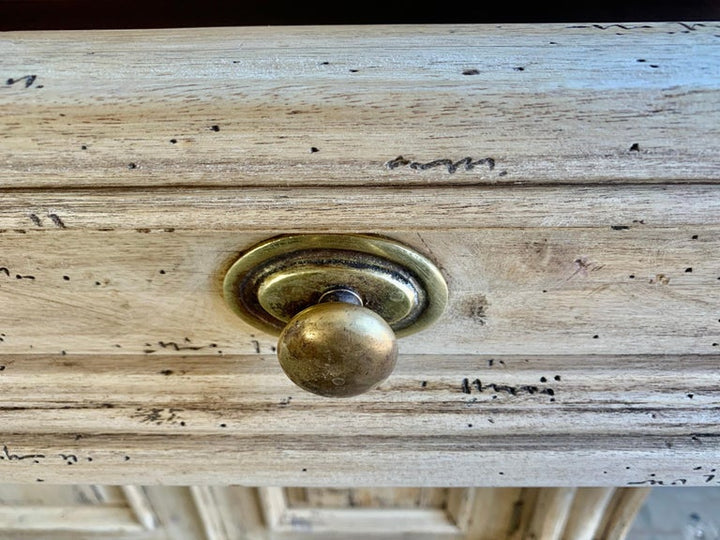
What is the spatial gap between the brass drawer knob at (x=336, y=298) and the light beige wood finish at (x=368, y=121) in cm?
3

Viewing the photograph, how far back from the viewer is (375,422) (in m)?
0.28

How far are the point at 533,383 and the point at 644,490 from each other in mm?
194

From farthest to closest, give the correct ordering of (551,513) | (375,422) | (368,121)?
(551,513) < (375,422) < (368,121)

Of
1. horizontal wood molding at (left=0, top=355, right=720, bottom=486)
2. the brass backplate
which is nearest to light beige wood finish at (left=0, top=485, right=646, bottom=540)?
horizontal wood molding at (left=0, top=355, right=720, bottom=486)

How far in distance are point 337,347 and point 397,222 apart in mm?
45

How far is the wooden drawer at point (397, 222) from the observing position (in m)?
0.17

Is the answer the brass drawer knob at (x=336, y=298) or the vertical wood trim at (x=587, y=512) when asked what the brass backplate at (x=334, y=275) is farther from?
the vertical wood trim at (x=587, y=512)

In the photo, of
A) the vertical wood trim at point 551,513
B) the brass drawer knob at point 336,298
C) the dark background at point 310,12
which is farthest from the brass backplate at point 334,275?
the vertical wood trim at point 551,513

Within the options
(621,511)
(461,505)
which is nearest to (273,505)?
(461,505)

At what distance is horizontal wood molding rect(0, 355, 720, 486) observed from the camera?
0.26 metres

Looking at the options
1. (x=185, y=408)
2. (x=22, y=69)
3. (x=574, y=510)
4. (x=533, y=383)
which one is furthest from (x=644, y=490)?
(x=22, y=69)

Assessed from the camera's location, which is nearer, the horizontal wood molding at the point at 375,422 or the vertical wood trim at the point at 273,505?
the horizontal wood molding at the point at 375,422

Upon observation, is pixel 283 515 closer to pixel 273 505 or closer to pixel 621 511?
pixel 273 505

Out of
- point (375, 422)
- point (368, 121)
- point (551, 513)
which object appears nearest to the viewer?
point (368, 121)
